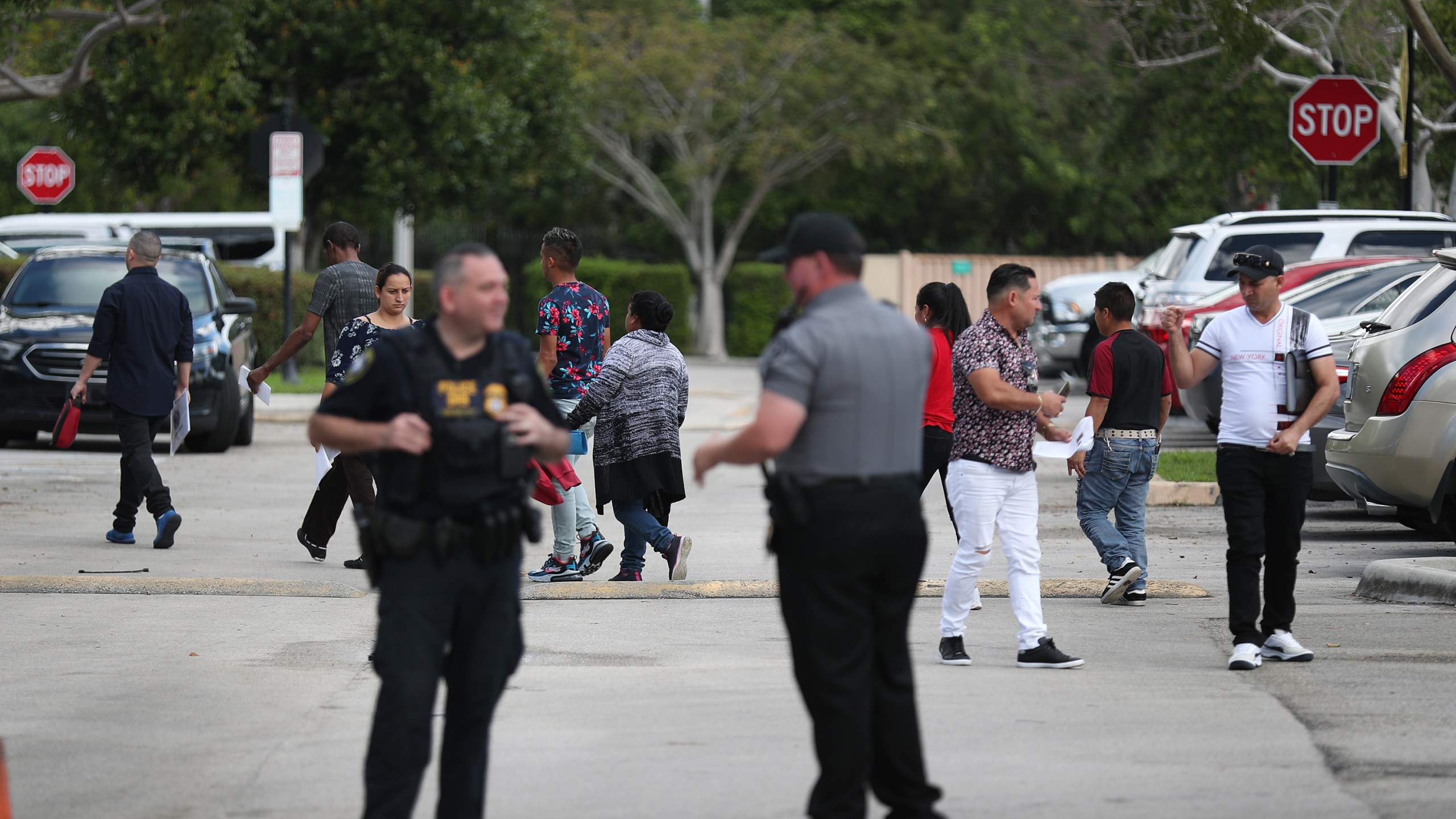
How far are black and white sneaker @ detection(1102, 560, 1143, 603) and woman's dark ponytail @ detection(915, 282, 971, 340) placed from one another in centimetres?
150

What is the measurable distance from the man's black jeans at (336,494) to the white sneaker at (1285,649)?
4.77 metres

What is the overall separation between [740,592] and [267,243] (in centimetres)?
2069

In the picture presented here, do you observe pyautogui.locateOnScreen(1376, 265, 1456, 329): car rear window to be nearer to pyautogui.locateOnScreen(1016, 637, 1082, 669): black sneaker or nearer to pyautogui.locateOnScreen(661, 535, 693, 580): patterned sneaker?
pyautogui.locateOnScreen(1016, 637, 1082, 669): black sneaker

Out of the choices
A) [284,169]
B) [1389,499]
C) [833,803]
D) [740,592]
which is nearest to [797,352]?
[833,803]

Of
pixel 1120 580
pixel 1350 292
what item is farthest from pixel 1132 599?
pixel 1350 292

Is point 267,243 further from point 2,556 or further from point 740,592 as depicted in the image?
point 740,592

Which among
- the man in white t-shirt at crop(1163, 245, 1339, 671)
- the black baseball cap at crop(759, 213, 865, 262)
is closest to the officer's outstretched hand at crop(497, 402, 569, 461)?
the black baseball cap at crop(759, 213, 865, 262)

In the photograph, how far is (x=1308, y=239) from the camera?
18.5 metres

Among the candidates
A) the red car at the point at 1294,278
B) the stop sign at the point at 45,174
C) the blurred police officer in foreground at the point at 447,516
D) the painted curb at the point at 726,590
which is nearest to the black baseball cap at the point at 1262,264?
the painted curb at the point at 726,590

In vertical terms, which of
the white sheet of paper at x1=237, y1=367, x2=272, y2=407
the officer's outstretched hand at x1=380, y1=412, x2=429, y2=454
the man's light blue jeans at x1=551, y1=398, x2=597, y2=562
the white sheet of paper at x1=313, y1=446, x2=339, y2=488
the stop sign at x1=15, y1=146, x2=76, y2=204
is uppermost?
the stop sign at x1=15, y1=146, x2=76, y2=204

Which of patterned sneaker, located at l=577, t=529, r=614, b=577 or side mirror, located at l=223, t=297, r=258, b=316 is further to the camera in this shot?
side mirror, located at l=223, t=297, r=258, b=316

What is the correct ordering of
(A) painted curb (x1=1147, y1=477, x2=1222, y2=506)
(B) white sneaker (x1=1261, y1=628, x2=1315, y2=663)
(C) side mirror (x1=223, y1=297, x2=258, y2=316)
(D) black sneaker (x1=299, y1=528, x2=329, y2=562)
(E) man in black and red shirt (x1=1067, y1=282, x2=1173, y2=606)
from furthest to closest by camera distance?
(C) side mirror (x1=223, y1=297, x2=258, y2=316) < (A) painted curb (x1=1147, y1=477, x2=1222, y2=506) < (D) black sneaker (x1=299, y1=528, x2=329, y2=562) < (E) man in black and red shirt (x1=1067, y1=282, x2=1173, y2=606) < (B) white sneaker (x1=1261, y1=628, x2=1315, y2=663)

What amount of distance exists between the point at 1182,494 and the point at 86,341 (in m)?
9.64

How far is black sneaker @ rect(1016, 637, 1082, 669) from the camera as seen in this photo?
7.63 m
